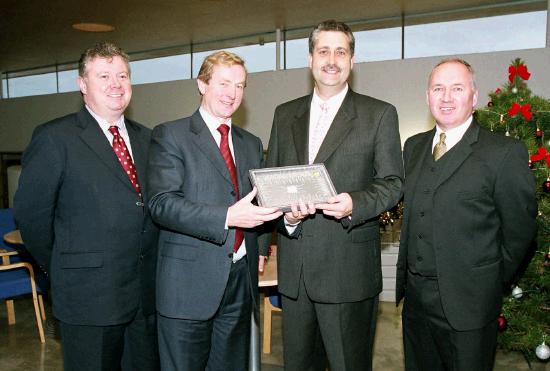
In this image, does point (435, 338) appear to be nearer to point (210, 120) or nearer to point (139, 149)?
point (210, 120)

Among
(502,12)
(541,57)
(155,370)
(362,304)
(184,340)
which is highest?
(502,12)

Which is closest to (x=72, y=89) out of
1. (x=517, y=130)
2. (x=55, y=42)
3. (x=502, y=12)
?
(x=55, y=42)

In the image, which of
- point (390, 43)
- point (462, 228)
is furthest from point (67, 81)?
point (462, 228)

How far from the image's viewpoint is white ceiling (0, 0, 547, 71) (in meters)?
6.32

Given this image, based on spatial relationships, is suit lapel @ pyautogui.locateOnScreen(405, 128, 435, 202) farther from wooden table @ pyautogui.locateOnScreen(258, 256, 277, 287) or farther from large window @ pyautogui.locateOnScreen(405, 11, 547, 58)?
large window @ pyautogui.locateOnScreen(405, 11, 547, 58)

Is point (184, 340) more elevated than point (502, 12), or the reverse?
point (502, 12)

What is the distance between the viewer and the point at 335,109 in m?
2.40

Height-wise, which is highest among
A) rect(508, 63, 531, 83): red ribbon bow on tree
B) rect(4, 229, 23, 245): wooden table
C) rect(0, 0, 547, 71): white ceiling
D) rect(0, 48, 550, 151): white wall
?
rect(0, 0, 547, 71): white ceiling

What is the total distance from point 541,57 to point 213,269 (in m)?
5.04

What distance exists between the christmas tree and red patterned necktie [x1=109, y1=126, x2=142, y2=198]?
2.84m

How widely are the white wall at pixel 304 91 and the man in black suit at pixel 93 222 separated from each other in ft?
15.7

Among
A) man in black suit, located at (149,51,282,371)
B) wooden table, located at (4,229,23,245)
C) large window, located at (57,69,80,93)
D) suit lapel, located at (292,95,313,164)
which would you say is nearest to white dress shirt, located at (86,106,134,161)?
man in black suit, located at (149,51,282,371)

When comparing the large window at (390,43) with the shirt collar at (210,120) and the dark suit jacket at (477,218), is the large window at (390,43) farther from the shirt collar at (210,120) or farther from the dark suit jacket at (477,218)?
the dark suit jacket at (477,218)

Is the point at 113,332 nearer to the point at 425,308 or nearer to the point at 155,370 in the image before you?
the point at 155,370
